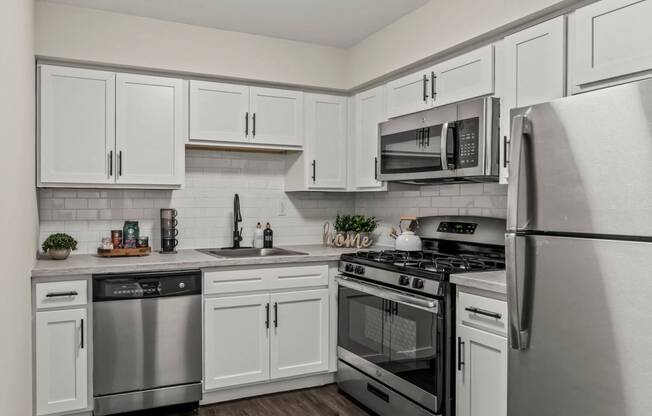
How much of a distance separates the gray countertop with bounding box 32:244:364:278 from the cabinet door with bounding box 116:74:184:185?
0.52 m

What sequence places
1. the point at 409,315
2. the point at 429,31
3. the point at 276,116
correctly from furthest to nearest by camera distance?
1. the point at 276,116
2. the point at 429,31
3. the point at 409,315

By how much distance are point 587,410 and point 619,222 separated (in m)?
0.63

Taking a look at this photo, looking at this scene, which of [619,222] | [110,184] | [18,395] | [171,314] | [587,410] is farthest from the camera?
[110,184]

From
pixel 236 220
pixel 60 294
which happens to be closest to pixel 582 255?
pixel 60 294

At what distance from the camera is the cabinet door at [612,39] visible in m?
1.98

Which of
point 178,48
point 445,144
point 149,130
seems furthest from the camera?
point 178,48

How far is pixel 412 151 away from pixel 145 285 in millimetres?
1822

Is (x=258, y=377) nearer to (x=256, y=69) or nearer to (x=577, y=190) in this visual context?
(x=256, y=69)

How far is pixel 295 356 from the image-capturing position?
11.3ft

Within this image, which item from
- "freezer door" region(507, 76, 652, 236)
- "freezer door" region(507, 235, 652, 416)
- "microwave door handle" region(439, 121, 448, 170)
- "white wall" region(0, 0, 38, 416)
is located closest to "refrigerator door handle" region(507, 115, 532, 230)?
"freezer door" region(507, 76, 652, 236)

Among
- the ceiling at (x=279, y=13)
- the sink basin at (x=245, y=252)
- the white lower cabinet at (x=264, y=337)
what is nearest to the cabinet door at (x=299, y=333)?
the white lower cabinet at (x=264, y=337)

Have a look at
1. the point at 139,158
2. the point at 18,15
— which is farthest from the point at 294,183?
the point at 18,15

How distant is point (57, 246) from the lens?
122 inches

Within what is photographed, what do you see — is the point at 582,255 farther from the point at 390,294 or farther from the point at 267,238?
A: the point at 267,238
